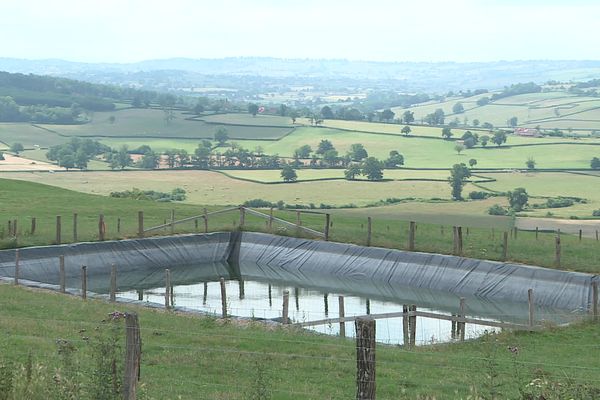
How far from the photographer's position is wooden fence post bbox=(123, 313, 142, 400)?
48.9ft

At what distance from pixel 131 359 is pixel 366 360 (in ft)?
11.5

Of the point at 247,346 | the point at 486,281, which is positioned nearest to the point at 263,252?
the point at 486,281

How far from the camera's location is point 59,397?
15.2m

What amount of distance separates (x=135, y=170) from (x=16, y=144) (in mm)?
34208

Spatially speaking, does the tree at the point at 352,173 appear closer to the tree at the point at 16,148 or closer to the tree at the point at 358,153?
the tree at the point at 358,153

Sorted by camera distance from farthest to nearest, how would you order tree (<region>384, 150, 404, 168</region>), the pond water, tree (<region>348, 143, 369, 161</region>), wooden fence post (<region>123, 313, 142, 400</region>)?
tree (<region>348, 143, 369, 161</region>) → tree (<region>384, 150, 404, 168</region>) → the pond water → wooden fence post (<region>123, 313, 142, 400</region>)

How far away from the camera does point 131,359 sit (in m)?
15.0

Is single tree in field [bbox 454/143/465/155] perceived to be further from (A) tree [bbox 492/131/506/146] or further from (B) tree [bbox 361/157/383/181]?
(B) tree [bbox 361/157/383/181]

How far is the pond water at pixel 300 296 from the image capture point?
43.1m

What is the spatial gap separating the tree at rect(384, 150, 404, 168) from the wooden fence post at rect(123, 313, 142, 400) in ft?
436

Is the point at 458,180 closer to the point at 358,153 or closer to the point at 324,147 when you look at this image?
the point at 358,153

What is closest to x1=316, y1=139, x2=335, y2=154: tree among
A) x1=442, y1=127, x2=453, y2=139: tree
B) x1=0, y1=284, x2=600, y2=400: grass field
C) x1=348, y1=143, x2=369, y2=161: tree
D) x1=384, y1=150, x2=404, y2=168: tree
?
x1=348, y1=143, x2=369, y2=161: tree

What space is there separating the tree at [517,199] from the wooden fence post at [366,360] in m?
88.1

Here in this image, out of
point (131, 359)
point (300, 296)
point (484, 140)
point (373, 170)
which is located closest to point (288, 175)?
point (373, 170)
